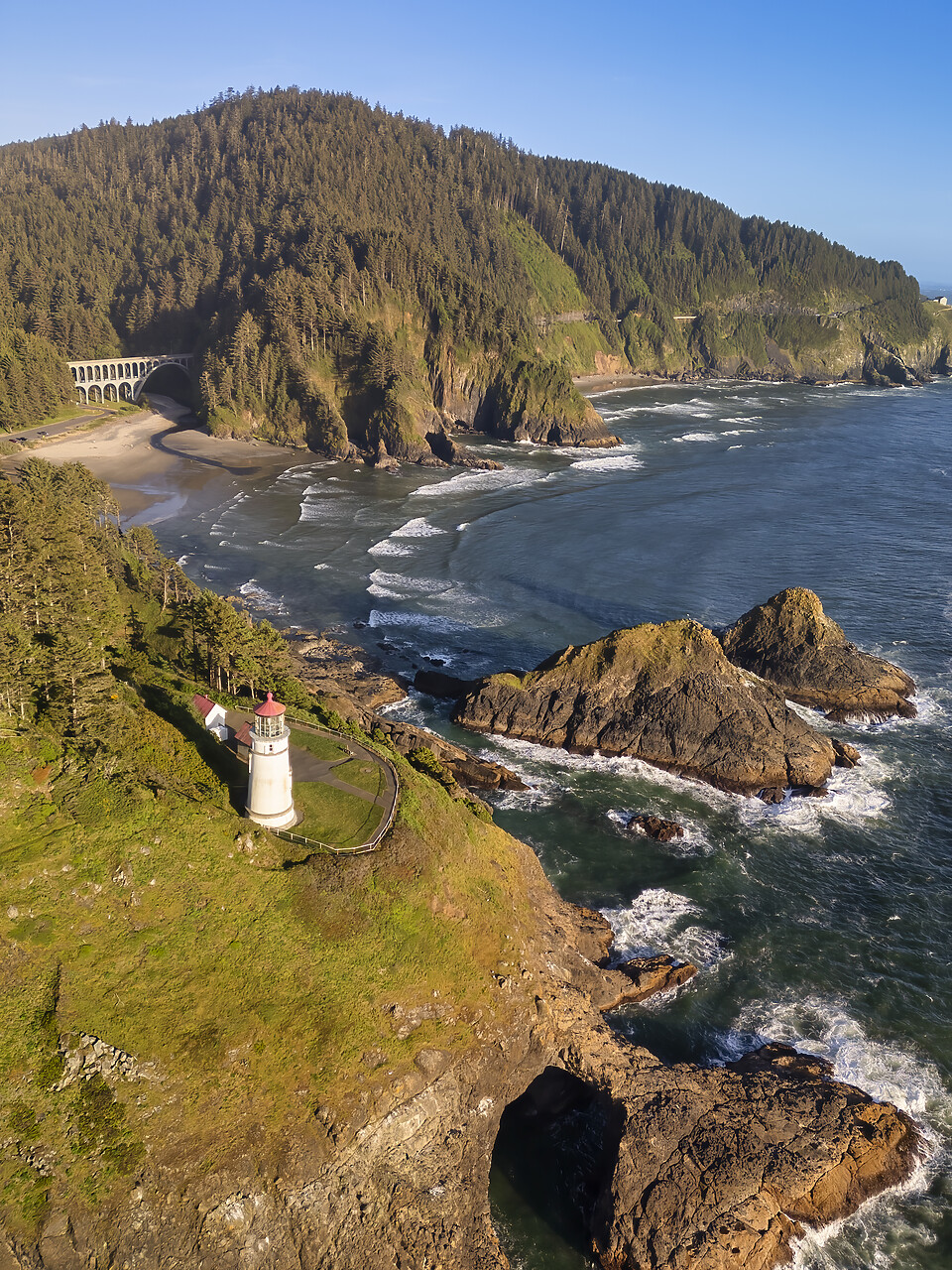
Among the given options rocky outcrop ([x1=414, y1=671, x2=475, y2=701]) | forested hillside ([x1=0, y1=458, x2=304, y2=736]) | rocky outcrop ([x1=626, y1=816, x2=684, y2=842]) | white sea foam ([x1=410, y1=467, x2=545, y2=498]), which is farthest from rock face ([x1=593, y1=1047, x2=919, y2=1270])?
white sea foam ([x1=410, y1=467, x2=545, y2=498])

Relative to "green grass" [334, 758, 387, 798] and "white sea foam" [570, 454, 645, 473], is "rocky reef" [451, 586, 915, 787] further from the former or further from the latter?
"white sea foam" [570, 454, 645, 473]

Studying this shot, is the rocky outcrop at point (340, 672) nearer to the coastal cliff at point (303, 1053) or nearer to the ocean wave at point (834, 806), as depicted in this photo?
the coastal cliff at point (303, 1053)

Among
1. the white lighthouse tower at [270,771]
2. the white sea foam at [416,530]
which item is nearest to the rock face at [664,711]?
the white lighthouse tower at [270,771]

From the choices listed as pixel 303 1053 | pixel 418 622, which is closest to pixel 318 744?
pixel 303 1053

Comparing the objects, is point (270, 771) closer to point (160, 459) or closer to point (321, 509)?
point (321, 509)

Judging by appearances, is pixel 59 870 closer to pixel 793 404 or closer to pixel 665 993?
pixel 665 993

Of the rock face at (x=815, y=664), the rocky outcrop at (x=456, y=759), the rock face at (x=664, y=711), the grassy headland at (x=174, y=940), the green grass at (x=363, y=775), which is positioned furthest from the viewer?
the rock face at (x=815, y=664)

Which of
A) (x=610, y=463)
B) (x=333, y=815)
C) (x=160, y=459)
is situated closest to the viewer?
(x=333, y=815)
